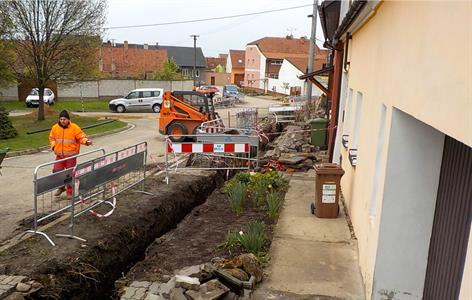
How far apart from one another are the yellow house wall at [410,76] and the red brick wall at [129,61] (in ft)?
182

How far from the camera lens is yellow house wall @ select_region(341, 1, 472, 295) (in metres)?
2.44

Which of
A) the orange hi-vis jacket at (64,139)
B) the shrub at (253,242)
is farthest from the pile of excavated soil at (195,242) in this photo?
the orange hi-vis jacket at (64,139)

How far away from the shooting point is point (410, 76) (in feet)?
11.9

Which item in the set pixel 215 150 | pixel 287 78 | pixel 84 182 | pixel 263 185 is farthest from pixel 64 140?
pixel 287 78

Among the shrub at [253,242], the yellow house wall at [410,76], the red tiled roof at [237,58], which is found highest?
the red tiled roof at [237,58]

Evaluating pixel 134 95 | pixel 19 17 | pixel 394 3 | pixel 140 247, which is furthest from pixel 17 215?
pixel 134 95

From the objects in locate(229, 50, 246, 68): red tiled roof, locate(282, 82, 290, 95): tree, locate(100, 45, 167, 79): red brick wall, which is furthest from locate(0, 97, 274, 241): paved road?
locate(229, 50, 246, 68): red tiled roof

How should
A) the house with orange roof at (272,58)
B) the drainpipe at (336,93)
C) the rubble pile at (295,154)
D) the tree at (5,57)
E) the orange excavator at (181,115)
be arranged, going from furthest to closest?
the house with orange roof at (272,58), the tree at (5,57), the orange excavator at (181,115), the drainpipe at (336,93), the rubble pile at (295,154)

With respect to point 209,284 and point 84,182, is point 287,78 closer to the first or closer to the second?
point 84,182

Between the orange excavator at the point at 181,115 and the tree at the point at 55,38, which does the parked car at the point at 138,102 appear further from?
the orange excavator at the point at 181,115

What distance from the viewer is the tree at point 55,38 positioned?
71.8ft

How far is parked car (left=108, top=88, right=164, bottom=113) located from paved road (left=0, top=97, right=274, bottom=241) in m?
7.22

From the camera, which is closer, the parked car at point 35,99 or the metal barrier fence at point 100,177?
the metal barrier fence at point 100,177

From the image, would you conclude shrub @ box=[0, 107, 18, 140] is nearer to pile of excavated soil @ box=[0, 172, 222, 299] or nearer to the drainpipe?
pile of excavated soil @ box=[0, 172, 222, 299]
